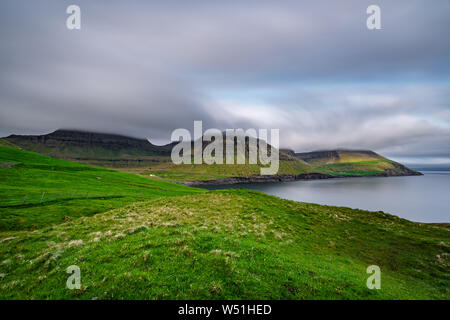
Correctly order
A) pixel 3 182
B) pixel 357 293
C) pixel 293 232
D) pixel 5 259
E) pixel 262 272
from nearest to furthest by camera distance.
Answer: pixel 357 293 < pixel 262 272 < pixel 5 259 < pixel 293 232 < pixel 3 182

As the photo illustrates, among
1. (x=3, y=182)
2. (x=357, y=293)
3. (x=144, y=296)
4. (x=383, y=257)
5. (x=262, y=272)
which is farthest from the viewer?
(x=3, y=182)

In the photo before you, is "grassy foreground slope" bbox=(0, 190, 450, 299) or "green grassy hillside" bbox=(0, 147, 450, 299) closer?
"grassy foreground slope" bbox=(0, 190, 450, 299)

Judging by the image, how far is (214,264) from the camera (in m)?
11.1

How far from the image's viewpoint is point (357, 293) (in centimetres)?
1038

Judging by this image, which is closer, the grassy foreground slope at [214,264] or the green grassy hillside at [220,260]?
the grassy foreground slope at [214,264]

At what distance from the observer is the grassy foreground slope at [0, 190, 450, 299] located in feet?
30.3

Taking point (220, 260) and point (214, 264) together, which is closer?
point (214, 264)

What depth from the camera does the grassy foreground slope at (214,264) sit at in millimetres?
9242
